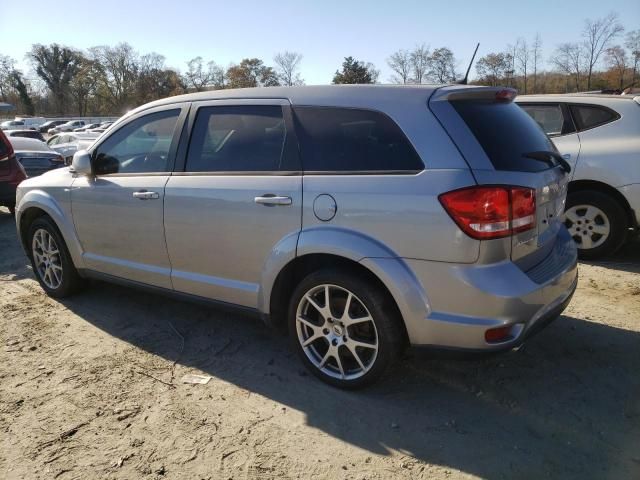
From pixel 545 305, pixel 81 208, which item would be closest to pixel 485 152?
pixel 545 305

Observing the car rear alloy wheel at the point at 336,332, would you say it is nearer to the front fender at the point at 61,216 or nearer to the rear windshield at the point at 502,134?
the rear windshield at the point at 502,134

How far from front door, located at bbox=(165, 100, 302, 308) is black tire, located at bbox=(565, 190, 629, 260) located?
3882 millimetres

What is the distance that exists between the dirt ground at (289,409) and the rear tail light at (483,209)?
2.56 feet

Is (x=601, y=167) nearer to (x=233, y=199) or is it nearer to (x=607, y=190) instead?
(x=607, y=190)

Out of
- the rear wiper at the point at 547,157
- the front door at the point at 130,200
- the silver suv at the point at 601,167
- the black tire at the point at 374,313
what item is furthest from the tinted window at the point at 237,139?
the silver suv at the point at 601,167

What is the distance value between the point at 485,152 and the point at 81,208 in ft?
10.7

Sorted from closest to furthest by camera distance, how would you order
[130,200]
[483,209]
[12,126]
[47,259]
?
[483,209]
[130,200]
[47,259]
[12,126]

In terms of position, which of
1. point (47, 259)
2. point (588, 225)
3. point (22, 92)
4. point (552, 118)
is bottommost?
point (588, 225)

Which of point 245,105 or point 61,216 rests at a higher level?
point 245,105

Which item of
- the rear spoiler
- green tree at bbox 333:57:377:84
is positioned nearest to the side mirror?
the rear spoiler

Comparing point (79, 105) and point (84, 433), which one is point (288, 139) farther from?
point (79, 105)

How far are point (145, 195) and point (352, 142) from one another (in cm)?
167

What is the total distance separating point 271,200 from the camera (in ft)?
10.0

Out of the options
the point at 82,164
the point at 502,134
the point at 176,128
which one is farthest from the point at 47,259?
the point at 502,134
